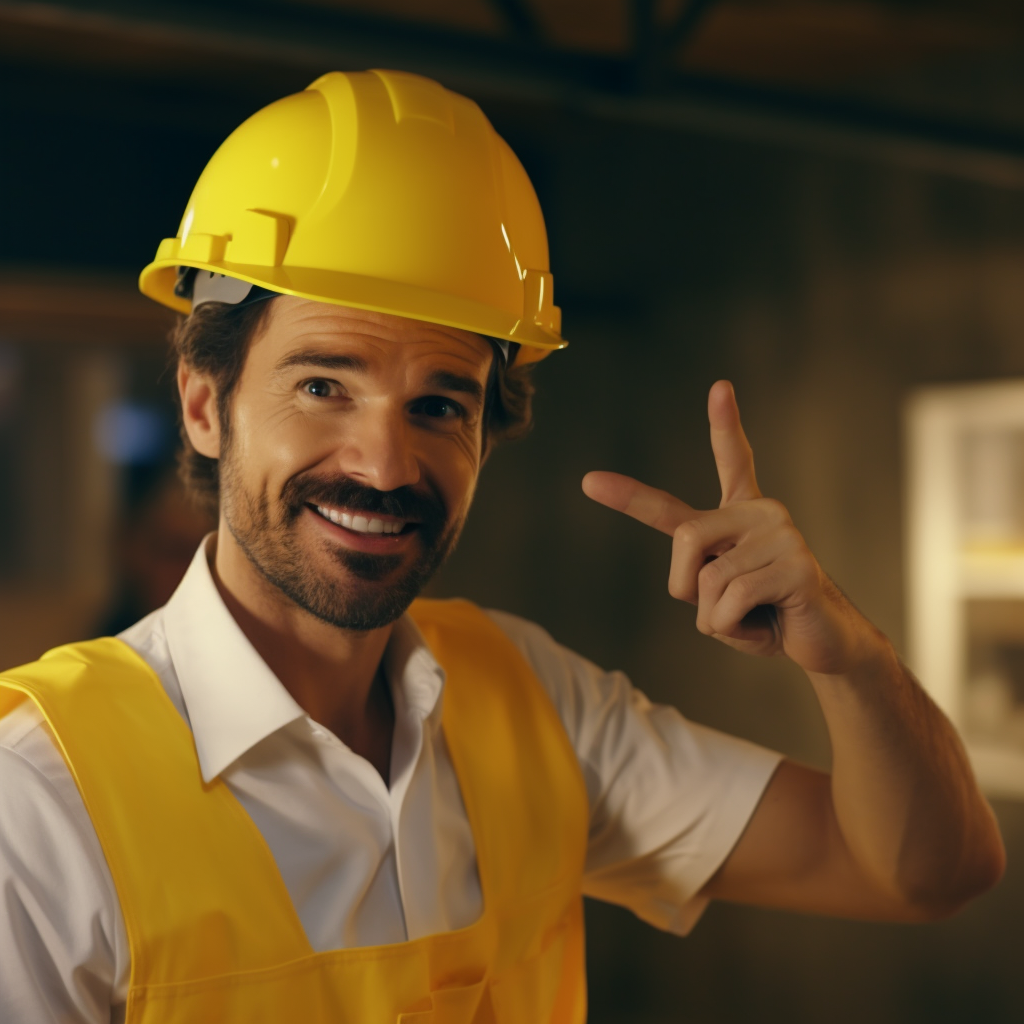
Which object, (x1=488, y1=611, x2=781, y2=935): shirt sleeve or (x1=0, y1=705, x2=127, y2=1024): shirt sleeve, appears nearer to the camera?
(x1=0, y1=705, x2=127, y2=1024): shirt sleeve

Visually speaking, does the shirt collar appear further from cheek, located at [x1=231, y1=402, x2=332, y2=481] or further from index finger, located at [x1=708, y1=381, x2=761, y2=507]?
index finger, located at [x1=708, y1=381, x2=761, y2=507]

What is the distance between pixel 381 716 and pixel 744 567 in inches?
23.5

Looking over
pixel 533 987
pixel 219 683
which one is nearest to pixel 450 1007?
pixel 533 987

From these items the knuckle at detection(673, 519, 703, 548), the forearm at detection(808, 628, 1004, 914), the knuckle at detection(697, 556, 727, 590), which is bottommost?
the forearm at detection(808, 628, 1004, 914)

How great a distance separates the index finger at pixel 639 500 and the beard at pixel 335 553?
0.27 meters

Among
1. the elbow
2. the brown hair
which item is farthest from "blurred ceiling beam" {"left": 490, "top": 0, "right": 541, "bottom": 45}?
the elbow

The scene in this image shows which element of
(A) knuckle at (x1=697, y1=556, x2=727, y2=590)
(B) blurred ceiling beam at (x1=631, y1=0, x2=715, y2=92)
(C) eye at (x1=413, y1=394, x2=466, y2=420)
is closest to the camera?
(A) knuckle at (x1=697, y1=556, x2=727, y2=590)

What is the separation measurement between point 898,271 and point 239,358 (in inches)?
125

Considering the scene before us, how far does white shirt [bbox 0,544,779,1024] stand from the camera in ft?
3.54

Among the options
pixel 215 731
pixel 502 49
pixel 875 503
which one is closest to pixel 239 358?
pixel 215 731

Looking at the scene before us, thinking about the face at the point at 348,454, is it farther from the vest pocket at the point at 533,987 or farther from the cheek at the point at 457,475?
the vest pocket at the point at 533,987

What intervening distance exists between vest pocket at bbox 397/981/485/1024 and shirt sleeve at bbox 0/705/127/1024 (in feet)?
1.07

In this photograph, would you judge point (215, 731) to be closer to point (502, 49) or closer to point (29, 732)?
point (29, 732)

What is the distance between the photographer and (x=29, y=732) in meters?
1.15
